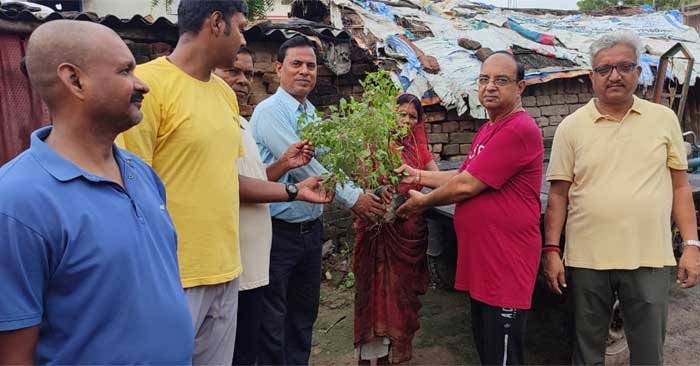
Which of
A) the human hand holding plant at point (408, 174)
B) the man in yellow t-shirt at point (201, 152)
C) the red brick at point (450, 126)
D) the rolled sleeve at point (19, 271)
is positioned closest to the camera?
the rolled sleeve at point (19, 271)

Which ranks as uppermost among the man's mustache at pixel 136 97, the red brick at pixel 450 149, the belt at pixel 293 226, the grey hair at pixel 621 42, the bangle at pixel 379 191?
the grey hair at pixel 621 42

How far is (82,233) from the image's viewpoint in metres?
1.18

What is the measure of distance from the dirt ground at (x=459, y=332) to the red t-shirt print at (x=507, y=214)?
1.52m

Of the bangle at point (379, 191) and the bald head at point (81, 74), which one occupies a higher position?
the bald head at point (81, 74)

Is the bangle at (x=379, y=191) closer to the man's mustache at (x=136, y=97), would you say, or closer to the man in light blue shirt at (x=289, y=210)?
the man in light blue shirt at (x=289, y=210)

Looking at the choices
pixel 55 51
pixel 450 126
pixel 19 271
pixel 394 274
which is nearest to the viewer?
pixel 19 271

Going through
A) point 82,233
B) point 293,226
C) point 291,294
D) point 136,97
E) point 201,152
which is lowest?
point 291,294

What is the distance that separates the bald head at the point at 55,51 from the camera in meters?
1.23

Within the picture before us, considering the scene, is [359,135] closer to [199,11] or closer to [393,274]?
[199,11]

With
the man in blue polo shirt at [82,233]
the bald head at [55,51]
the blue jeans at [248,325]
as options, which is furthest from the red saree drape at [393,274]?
the bald head at [55,51]

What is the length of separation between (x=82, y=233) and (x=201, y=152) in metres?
0.76

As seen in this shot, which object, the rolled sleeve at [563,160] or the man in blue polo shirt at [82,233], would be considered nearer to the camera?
the man in blue polo shirt at [82,233]

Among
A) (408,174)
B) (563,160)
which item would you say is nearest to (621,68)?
(563,160)

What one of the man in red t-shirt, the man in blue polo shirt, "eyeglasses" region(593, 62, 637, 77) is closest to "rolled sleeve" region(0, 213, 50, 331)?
the man in blue polo shirt
